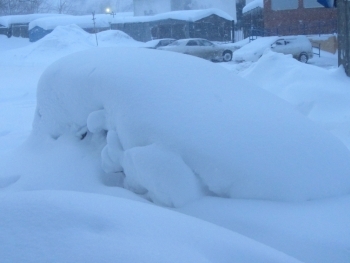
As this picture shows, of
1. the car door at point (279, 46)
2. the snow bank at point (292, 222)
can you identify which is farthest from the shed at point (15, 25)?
the snow bank at point (292, 222)

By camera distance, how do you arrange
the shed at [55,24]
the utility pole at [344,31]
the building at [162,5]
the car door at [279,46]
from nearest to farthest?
the utility pole at [344,31] < the car door at [279,46] < the shed at [55,24] < the building at [162,5]

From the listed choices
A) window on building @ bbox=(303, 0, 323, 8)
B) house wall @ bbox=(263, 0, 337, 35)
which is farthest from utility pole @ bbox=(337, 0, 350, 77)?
window on building @ bbox=(303, 0, 323, 8)

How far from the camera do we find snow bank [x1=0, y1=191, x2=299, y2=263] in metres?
1.59

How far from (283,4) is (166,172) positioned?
30432mm

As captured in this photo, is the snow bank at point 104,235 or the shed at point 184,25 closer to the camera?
the snow bank at point 104,235

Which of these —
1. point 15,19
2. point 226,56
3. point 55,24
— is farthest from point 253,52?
point 15,19

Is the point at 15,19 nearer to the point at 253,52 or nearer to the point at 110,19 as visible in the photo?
the point at 110,19

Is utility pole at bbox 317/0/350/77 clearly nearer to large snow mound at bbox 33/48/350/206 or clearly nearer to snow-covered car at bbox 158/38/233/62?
large snow mound at bbox 33/48/350/206

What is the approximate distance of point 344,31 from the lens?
345 inches

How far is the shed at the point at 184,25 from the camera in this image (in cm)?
3769

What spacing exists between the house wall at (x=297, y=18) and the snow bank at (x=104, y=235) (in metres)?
30.6

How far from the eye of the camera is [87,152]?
3.87 m

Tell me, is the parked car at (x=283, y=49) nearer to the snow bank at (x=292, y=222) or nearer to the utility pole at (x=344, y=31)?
the utility pole at (x=344, y=31)

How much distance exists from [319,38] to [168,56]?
77.5 ft
